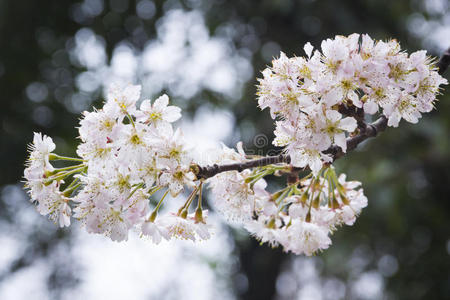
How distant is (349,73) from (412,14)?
3779 mm

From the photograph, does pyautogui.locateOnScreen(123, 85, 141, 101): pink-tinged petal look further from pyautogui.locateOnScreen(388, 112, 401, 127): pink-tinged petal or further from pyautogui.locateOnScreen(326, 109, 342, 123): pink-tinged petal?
pyautogui.locateOnScreen(388, 112, 401, 127): pink-tinged petal

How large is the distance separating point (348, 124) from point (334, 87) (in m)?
0.10

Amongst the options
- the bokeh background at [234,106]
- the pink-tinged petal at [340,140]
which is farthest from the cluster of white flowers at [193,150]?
the bokeh background at [234,106]

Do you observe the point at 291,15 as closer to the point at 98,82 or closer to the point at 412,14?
the point at 412,14

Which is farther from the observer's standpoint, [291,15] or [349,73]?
[291,15]

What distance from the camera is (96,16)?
12.8 feet

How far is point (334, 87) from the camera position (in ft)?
2.95

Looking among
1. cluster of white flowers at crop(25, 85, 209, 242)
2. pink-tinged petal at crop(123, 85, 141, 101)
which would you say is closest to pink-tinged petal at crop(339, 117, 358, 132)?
cluster of white flowers at crop(25, 85, 209, 242)

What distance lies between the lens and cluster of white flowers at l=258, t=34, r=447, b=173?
911 mm

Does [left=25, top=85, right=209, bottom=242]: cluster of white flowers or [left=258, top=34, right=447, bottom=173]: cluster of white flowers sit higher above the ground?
[left=258, top=34, right=447, bottom=173]: cluster of white flowers

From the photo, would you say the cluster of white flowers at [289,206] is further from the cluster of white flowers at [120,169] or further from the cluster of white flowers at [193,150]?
the cluster of white flowers at [120,169]

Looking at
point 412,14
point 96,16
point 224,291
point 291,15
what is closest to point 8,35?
point 96,16

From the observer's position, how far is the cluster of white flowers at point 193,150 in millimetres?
906

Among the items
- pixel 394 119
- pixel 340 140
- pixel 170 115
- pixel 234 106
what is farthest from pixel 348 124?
pixel 234 106
